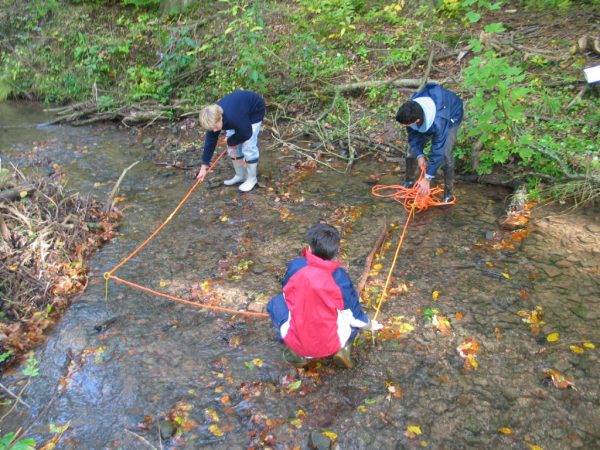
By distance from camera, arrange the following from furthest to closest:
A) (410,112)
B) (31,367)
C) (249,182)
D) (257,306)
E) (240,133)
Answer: (249,182) < (240,133) < (410,112) < (257,306) < (31,367)

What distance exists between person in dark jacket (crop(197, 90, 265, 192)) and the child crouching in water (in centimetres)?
263

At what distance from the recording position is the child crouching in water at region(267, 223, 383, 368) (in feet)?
9.77

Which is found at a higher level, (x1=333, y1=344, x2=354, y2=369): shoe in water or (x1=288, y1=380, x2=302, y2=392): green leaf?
(x1=333, y1=344, x2=354, y2=369): shoe in water

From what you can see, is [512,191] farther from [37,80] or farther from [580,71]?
[37,80]

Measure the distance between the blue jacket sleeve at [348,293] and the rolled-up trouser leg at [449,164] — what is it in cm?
271

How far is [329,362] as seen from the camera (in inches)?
144

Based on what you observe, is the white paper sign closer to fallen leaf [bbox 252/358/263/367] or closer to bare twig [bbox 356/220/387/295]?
bare twig [bbox 356/220/387/295]

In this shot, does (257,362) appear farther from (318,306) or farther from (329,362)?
(318,306)

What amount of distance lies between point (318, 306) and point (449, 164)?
3.17 metres

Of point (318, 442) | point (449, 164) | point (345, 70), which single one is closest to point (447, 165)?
point (449, 164)

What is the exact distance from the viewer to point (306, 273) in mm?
2965

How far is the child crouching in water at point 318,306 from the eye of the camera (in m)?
2.98

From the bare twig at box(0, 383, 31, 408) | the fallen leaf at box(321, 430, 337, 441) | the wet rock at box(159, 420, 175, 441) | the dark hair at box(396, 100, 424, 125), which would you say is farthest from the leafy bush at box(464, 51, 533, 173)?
the bare twig at box(0, 383, 31, 408)

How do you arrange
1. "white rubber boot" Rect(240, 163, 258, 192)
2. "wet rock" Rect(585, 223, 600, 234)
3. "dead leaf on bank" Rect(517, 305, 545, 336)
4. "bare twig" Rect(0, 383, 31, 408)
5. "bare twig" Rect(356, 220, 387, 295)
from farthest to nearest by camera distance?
1. "white rubber boot" Rect(240, 163, 258, 192)
2. "wet rock" Rect(585, 223, 600, 234)
3. "bare twig" Rect(356, 220, 387, 295)
4. "dead leaf on bank" Rect(517, 305, 545, 336)
5. "bare twig" Rect(0, 383, 31, 408)
